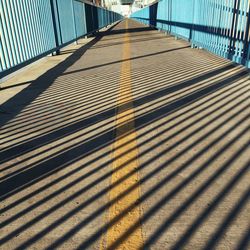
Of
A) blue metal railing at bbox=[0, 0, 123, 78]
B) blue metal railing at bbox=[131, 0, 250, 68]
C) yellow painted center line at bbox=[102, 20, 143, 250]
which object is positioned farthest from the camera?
blue metal railing at bbox=[131, 0, 250, 68]

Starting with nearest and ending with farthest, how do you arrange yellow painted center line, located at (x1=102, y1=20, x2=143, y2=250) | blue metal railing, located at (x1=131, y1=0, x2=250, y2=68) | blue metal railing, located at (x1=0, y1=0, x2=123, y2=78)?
yellow painted center line, located at (x1=102, y1=20, x2=143, y2=250)
blue metal railing, located at (x1=0, y1=0, x2=123, y2=78)
blue metal railing, located at (x1=131, y1=0, x2=250, y2=68)

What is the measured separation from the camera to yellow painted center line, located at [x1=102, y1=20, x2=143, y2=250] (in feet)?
8.11

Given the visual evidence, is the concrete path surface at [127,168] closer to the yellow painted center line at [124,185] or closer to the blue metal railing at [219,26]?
the yellow painted center line at [124,185]

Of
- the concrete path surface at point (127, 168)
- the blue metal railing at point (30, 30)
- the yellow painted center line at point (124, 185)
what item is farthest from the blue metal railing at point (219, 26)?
the blue metal railing at point (30, 30)

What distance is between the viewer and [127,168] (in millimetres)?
3525

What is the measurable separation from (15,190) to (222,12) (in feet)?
29.2

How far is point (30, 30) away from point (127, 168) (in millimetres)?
7793

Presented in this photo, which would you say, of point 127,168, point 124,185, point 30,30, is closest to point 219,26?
point 30,30

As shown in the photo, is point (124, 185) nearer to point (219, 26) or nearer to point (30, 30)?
point (30, 30)

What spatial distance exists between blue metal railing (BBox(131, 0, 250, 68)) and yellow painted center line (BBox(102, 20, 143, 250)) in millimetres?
4294

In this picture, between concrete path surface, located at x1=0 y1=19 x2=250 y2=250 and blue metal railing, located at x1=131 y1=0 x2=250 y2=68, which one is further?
blue metal railing, located at x1=131 y1=0 x2=250 y2=68

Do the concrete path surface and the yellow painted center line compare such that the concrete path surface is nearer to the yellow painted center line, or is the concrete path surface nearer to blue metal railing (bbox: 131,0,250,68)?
the yellow painted center line

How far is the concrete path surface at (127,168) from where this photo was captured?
2533 millimetres

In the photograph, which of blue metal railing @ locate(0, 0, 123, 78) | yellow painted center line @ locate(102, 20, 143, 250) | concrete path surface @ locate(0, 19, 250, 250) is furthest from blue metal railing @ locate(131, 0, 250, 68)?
blue metal railing @ locate(0, 0, 123, 78)
